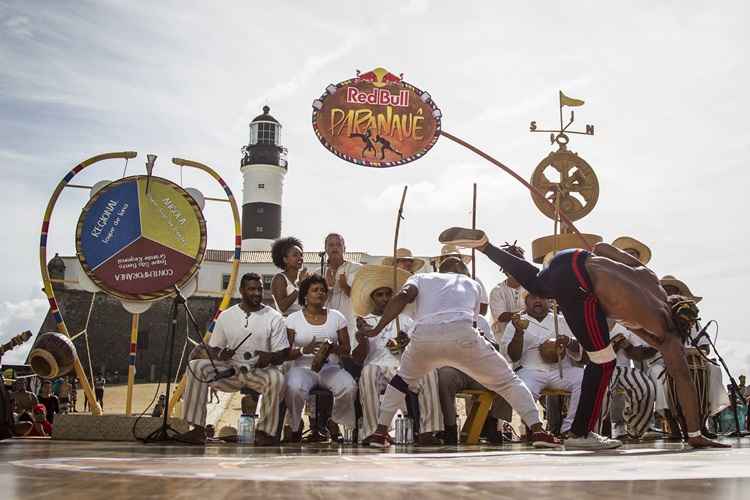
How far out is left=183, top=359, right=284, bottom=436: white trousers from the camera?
665 centimetres

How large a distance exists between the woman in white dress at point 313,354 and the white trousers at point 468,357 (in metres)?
1.16

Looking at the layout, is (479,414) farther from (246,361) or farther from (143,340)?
(143,340)

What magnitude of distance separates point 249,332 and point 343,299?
1.51 m

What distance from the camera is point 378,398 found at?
707 centimetres

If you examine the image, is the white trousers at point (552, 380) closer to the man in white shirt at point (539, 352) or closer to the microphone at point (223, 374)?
the man in white shirt at point (539, 352)

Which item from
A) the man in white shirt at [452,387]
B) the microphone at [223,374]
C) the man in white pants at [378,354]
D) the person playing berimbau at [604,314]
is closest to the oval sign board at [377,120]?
the man in white pants at [378,354]

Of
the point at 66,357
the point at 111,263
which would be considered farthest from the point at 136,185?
the point at 66,357

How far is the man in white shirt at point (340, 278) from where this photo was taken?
8.30m

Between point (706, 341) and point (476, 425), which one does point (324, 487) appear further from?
point (706, 341)

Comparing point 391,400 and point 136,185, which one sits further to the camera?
point 136,185

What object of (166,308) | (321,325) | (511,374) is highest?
(166,308)

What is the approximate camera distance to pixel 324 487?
5.98ft

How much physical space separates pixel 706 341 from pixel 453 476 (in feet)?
20.8

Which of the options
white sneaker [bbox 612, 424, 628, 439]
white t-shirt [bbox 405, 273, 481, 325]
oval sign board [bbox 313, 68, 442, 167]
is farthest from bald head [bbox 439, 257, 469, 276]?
oval sign board [bbox 313, 68, 442, 167]
